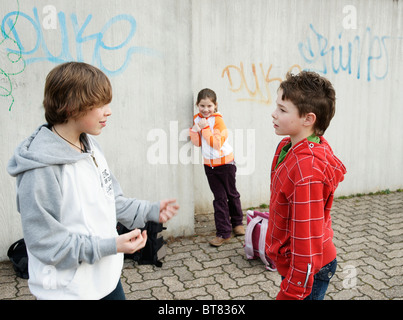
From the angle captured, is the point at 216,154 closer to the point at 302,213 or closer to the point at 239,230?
the point at 239,230

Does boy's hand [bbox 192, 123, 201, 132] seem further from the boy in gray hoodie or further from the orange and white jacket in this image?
the boy in gray hoodie

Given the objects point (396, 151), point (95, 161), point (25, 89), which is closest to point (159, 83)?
point (25, 89)

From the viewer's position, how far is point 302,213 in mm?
1763

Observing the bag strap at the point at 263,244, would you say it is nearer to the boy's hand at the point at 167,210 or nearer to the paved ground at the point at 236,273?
the paved ground at the point at 236,273

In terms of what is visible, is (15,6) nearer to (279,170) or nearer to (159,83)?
(159,83)

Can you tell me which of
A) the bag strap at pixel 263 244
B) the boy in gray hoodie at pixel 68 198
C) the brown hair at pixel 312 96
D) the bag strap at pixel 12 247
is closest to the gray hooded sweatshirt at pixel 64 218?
the boy in gray hoodie at pixel 68 198

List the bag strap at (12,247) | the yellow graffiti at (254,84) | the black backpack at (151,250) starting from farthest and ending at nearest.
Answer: the yellow graffiti at (254,84) < the black backpack at (151,250) < the bag strap at (12,247)

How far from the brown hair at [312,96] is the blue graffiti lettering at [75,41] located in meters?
2.49

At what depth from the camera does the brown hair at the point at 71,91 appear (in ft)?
5.36

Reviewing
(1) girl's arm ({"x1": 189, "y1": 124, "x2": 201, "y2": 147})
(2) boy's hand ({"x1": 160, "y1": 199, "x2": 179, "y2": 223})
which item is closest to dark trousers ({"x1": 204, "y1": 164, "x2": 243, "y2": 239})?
(1) girl's arm ({"x1": 189, "y1": 124, "x2": 201, "y2": 147})

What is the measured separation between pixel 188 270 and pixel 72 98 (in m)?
2.61

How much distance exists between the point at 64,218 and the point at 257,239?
263 cm

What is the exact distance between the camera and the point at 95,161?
6.10ft

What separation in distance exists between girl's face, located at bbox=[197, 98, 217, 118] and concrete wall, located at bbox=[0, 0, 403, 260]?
0.54 ft
